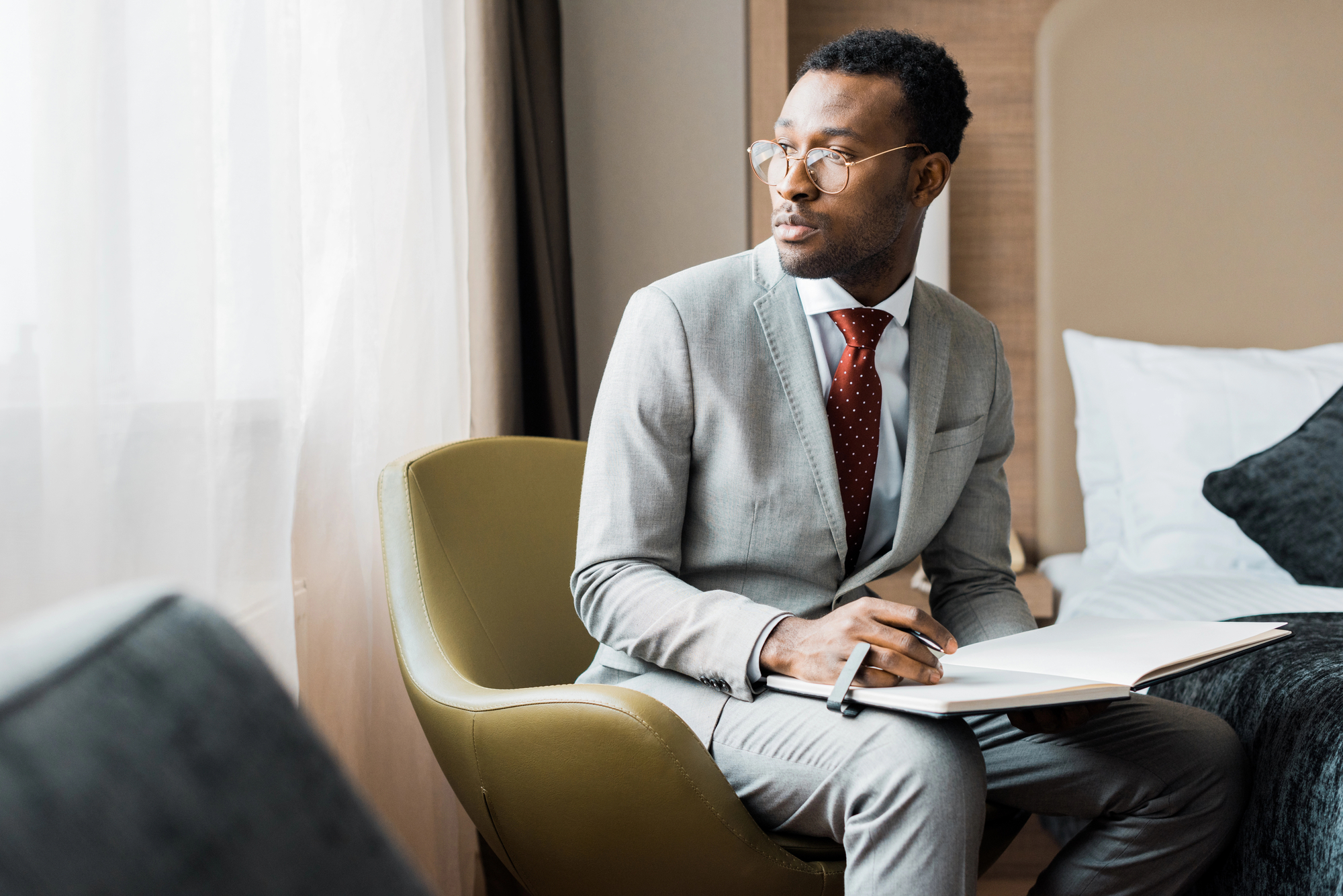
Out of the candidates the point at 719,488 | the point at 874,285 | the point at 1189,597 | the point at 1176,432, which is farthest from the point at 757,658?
the point at 1176,432

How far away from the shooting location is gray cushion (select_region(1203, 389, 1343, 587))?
1.77 metres

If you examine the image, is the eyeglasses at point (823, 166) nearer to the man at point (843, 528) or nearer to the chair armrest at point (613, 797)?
the man at point (843, 528)

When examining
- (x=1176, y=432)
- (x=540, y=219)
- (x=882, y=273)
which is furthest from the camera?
(x=1176, y=432)

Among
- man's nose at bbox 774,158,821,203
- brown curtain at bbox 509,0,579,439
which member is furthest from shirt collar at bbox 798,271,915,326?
brown curtain at bbox 509,0,579,439

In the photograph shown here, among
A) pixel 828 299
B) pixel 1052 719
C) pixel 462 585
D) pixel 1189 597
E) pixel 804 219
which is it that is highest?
pixel 804 219

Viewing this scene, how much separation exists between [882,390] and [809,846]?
1.86 ft

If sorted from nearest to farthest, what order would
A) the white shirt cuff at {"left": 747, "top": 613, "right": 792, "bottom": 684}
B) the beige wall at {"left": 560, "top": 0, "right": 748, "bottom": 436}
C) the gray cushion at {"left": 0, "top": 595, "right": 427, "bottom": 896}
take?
the gray cushion at {"left": 0, "top": 595, "right": 427, "bottom": 896}
the white shirt cuff at {"left": 747, "top": 613, "right": 792, "bottom": 684}
the beige wall at {"left": 560, "top": 0, "right": 748, "bottom": 436}

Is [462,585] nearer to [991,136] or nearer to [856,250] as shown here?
[856,250]

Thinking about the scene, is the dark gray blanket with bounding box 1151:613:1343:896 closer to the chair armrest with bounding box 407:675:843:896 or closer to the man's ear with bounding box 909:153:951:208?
the chair armrest with bounding box 407:675:843:896

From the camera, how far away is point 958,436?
1335 millimetres

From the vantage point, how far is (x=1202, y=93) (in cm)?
235

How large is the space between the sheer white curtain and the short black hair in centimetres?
63

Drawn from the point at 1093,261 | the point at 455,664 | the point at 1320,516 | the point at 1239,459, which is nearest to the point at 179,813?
the point at 455,664

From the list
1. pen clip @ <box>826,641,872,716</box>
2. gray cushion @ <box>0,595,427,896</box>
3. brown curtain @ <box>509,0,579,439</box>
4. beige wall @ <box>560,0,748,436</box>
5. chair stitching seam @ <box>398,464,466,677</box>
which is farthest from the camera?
beige wall @ <box>560,0,748,436</box>
